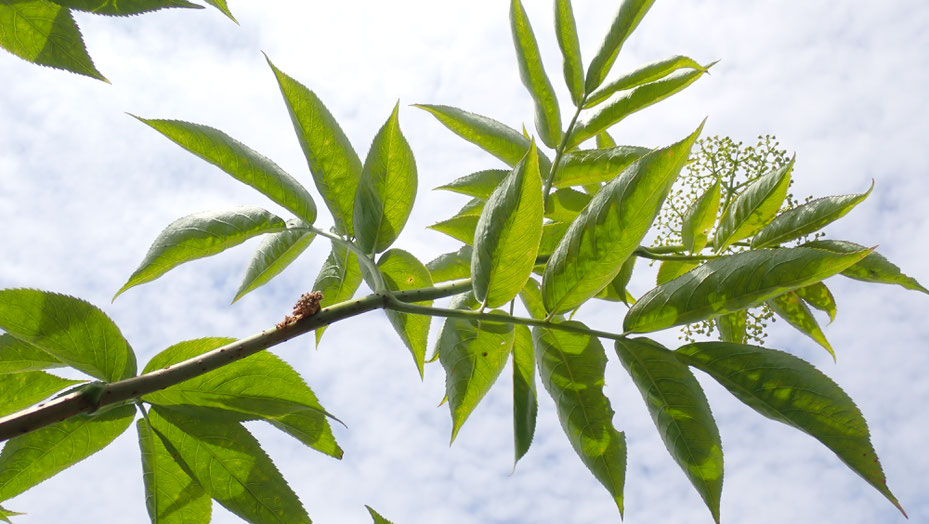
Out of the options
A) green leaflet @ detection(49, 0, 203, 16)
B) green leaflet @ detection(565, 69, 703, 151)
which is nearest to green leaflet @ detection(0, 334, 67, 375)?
green leaflet @ detection(49, 0, 203, 16)

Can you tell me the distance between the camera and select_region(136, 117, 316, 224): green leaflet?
1.41 meters

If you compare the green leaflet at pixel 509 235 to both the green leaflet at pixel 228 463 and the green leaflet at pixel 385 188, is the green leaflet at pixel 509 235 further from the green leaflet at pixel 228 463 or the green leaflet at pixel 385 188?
the green leaflet at pixel 228 463

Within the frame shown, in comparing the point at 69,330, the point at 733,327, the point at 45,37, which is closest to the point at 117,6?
the point at 45,37

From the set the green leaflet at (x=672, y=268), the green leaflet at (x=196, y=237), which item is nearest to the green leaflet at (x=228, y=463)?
the green leaflet at (x=196, y=237)

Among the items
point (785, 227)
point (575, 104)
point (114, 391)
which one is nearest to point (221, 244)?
point (114, 391)

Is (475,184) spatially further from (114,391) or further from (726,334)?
(114,391)

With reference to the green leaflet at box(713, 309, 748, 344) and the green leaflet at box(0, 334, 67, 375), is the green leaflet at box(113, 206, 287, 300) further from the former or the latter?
the green leaflet at box(713, 309, 748, 344)

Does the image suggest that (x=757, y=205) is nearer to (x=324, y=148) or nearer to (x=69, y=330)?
(x=324, y=148)

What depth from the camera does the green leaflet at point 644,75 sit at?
5.96 ft

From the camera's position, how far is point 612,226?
3.95 feet

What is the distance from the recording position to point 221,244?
139 cm

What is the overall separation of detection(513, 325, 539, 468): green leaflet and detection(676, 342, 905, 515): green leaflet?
13.7 inches

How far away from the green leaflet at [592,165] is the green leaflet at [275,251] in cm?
69

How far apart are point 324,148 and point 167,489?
742mm
